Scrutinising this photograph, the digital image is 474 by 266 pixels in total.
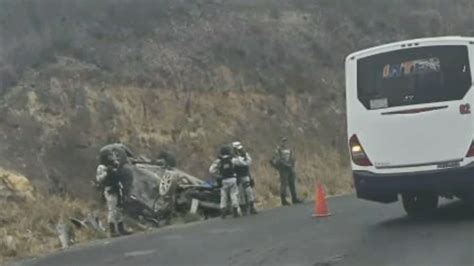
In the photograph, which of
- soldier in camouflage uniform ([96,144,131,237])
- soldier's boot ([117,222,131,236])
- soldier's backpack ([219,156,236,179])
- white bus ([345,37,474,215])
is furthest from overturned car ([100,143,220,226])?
white bus ([345,37,474,215])

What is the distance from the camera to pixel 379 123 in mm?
14625

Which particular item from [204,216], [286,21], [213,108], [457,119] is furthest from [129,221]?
[286,21]

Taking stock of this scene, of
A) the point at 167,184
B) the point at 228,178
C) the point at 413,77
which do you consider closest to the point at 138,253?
the point at 413,77

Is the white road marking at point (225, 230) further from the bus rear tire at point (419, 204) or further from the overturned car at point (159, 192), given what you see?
the bus rear tire at point (419, 204)

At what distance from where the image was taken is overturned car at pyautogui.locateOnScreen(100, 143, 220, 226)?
20.0 m

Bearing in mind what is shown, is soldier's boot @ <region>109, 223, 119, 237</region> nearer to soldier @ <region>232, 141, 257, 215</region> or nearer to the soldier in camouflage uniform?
the soldier in camouflage uniform

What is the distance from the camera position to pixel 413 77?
14.6 metres

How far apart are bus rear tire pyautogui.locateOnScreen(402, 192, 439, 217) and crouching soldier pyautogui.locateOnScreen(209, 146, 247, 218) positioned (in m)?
4.43

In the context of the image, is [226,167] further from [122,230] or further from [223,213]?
[122,230]

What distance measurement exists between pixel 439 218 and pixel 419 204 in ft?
2.20

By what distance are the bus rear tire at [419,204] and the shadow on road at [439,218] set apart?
137 mm

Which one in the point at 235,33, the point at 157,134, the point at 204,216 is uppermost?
the point at 235,33

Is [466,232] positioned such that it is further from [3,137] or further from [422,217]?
[3,137]

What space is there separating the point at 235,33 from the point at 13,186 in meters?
16.2
